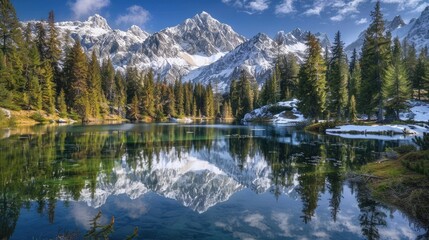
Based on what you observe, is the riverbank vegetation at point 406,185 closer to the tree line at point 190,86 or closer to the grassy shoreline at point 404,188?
the grassy shoreline at point 404,188

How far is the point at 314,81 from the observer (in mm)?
56656

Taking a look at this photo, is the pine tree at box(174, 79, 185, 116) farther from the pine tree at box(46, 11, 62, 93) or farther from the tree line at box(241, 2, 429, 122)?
the tree line at box(241, 2, 429, 122)

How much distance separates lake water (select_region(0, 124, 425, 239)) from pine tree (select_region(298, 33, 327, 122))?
34.6 meters

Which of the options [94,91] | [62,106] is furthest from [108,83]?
[62,106]

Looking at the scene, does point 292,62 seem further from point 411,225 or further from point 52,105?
point 411,225

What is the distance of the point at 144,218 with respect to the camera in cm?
1096

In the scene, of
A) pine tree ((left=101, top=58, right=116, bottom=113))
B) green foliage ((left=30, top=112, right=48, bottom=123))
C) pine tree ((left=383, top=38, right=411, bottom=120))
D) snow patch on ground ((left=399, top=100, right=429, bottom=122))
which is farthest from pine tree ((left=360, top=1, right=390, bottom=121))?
pine tree ((left=101, top=58, right=116, bottom=113))

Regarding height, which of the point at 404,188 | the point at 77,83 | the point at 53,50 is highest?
the point at 53,50

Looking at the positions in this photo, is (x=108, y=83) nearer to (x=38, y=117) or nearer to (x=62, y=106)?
(x=62, y=106)

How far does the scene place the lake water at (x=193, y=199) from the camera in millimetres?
9727

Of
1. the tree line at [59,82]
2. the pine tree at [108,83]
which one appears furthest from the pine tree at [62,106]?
the pine tree at [108,83]

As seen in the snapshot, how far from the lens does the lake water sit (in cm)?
973

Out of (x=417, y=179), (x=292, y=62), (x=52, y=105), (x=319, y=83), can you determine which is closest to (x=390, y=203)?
(x=417, y=179)

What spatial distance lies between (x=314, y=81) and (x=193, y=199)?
4860cm
